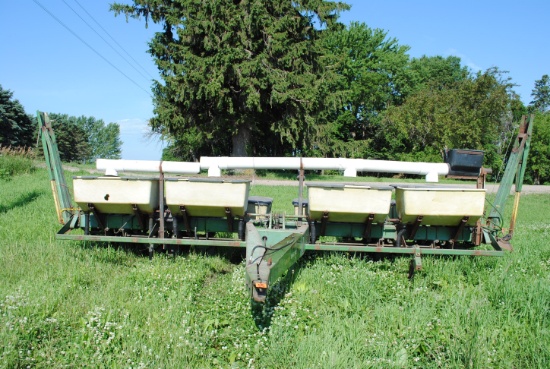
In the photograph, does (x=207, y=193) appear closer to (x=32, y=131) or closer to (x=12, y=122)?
(x=12, y=122)

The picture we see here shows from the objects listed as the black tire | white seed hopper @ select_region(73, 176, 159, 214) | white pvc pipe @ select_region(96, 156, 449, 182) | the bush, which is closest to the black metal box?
white pvc pipe @ select_region(96, 156, 449, 182)

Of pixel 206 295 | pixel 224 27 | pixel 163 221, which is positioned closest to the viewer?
pixel 206 295

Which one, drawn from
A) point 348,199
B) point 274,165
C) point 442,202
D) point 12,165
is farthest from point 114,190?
point 12,165

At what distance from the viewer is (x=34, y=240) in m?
8.61

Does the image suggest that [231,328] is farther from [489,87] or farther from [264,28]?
[489,87]

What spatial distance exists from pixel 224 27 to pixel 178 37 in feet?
14.3

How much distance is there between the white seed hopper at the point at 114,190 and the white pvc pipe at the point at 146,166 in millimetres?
377

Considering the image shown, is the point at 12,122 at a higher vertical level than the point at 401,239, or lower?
higher

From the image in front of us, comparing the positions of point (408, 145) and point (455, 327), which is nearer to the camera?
point (455, 327)

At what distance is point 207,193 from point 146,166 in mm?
1360

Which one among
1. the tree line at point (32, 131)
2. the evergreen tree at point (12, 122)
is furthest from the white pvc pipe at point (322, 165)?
the evergreen tree at point (12, 122)

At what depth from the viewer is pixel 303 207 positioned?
8258 mm

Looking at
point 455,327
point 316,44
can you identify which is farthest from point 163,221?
point 316,44

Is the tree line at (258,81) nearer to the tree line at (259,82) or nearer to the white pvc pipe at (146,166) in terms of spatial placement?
the tree line at (259,82)
